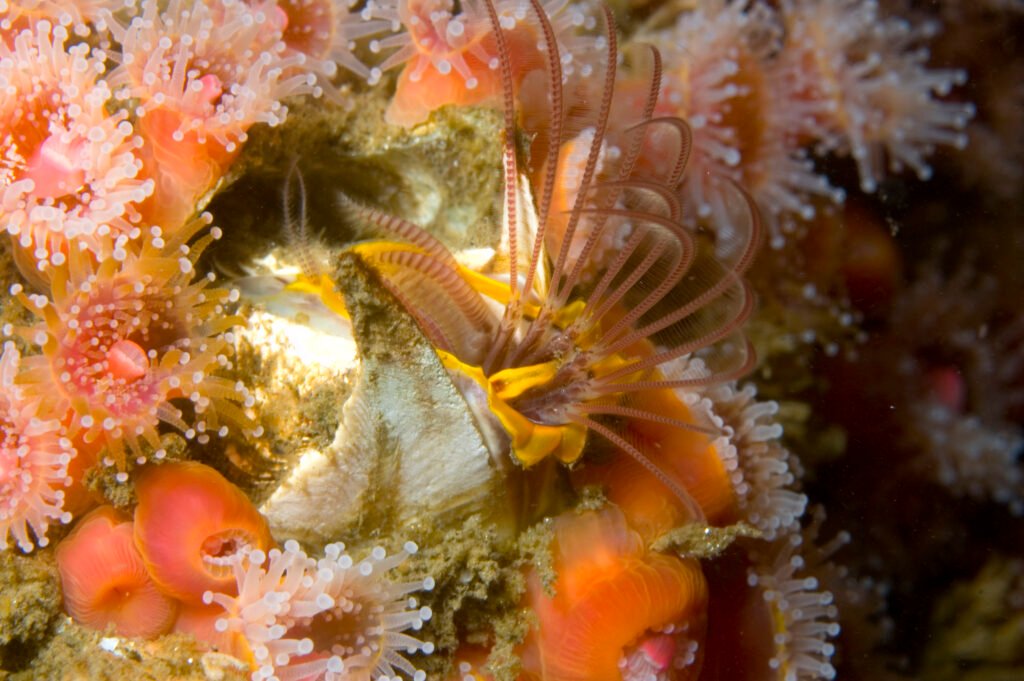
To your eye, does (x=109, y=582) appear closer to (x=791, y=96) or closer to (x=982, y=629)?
(x=791, y=96)

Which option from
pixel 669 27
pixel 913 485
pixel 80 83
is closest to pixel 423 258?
pixel 80 83

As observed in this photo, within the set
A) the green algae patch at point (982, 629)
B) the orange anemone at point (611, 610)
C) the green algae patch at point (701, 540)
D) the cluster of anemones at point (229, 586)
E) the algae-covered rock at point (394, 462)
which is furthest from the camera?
the green algae patch at point (982, 629)

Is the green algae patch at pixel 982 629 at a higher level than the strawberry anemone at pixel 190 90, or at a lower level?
lower

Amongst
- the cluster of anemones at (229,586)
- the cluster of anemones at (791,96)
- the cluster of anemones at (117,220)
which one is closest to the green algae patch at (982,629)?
the cluster of anemones at (791,96)

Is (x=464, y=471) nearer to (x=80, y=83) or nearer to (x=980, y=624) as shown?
(x=80, y=83)

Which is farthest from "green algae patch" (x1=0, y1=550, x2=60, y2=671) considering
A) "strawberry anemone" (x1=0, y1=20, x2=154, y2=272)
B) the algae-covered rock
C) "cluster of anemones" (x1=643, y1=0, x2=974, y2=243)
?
"cluster of anemones" (x1=643, y1=0, x2=974, y2=243)

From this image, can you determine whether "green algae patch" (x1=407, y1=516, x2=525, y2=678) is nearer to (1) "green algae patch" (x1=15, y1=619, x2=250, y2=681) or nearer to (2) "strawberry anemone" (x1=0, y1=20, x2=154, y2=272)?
(1) "green algae patch" (x1=15, y1=619, x2=250, y2=681)

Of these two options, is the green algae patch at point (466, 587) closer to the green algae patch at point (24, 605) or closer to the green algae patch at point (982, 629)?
the green algae patch at point (24, 605)
